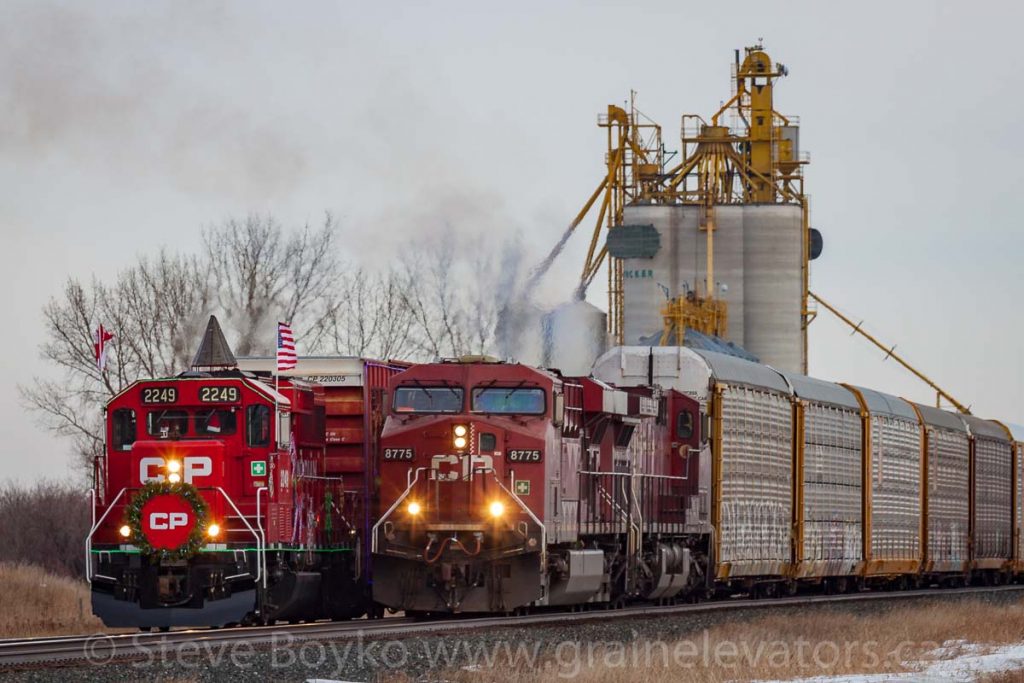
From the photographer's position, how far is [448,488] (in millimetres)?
27078

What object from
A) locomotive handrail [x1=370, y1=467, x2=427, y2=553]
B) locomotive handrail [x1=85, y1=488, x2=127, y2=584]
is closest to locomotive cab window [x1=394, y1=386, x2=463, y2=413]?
locomotive handrail [x1=370, y1=467, x2=427, y2=553]

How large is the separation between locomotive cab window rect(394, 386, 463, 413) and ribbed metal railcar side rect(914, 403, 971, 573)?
65.3 ft

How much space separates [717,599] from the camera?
37906mm

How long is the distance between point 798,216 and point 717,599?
174ft

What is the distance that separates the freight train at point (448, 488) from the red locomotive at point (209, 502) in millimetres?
32

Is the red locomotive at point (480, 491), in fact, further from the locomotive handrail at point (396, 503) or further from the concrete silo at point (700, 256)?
the concrete silo at point (700, 256)

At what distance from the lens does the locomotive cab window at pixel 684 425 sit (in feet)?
106

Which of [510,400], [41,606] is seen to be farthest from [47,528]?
[510,400]

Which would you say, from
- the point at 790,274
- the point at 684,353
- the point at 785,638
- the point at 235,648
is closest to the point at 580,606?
the point at 684,353

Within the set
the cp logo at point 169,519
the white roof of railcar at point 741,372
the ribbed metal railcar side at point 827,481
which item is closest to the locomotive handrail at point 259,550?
the cp logo at point 169,519

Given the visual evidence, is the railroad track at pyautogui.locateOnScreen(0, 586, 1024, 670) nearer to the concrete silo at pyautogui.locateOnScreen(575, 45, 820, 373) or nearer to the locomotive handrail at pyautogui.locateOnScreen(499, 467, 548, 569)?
the locomotive handrail at pyautogui.locateOnScreen(499, 467, 548, 569)

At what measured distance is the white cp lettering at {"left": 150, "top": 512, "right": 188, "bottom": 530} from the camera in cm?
2430

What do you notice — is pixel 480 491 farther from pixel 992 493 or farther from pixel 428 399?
pixel 992 493

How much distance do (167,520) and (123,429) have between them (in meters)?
1.96
